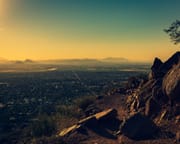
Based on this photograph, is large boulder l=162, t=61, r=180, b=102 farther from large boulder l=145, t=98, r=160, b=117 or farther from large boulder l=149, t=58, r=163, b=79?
large boulder l=149, t=58, r=163, b=79

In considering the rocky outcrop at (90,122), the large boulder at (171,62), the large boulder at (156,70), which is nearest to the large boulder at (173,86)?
the large boulder at (156,70)

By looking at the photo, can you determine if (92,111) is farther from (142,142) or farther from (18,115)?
(18,115)

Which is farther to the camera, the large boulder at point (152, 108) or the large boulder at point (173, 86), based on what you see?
the large boulder at point (152, 108)

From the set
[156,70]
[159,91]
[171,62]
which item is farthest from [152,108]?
[171,62]

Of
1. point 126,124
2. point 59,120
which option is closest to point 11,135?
point 59,120

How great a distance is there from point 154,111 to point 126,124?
4.77 metres

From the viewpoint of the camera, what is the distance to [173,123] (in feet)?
83.3

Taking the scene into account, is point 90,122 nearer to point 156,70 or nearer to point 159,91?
point 159,91

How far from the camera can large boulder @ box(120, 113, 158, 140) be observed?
23867 millimetres

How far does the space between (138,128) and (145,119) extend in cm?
94

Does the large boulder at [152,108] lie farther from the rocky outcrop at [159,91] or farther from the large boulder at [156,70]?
the large boulder at [156,70]

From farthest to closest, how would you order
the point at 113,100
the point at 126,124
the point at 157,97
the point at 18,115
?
1. the point at 18,115
2. the point at 113,100
3. the point at 157,97
4. the point at 126,124

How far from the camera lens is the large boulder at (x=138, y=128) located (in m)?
23.9

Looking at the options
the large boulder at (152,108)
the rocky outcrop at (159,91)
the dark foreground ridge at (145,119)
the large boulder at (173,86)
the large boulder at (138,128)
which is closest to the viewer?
the large boulder at (138,128)
